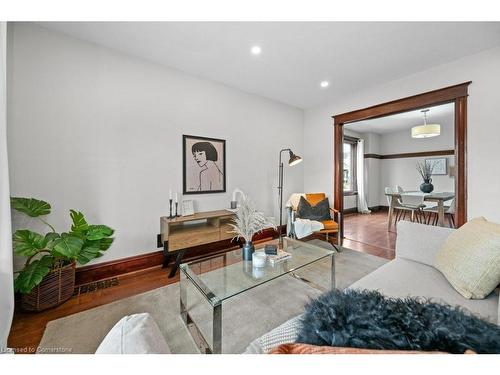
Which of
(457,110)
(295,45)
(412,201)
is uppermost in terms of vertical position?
(295,45)

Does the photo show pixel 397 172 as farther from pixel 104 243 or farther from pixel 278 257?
pixel 104 243

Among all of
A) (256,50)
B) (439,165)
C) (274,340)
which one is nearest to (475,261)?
(274,340)

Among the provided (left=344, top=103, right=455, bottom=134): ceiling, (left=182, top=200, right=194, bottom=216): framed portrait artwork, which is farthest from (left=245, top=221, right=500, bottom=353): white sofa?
(left=344, top=103, right=455, bottom=134): ceiling

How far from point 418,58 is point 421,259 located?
2335mm

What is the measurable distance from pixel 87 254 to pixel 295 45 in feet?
9.29

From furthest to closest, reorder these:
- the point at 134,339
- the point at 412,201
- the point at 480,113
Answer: the point at 412,201 < the point at 480,113 < the point at 134,339

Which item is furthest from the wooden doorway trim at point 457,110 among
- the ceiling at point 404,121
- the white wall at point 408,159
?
the white wall at point 408,159

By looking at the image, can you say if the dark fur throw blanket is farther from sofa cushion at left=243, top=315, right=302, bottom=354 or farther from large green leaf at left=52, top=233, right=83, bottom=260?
large green leaf at left=52, top=233, right=83, bottom=260

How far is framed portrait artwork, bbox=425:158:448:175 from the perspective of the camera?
5.10m

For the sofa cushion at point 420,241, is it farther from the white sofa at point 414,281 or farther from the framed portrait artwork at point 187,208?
the framed portrait artwork at point 187,208

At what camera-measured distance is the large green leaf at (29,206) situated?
1679 millimetres

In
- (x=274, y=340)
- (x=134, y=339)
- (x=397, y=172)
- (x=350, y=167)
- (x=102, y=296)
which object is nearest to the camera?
(x=134, y=339)

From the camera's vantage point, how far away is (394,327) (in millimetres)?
589
